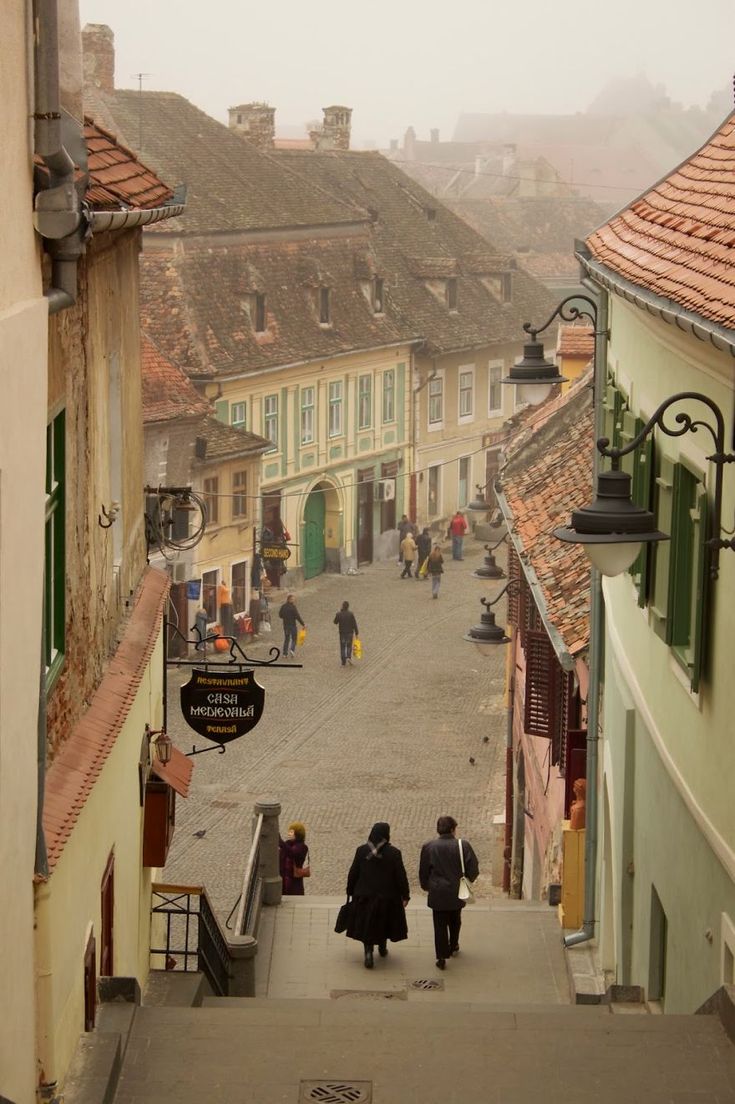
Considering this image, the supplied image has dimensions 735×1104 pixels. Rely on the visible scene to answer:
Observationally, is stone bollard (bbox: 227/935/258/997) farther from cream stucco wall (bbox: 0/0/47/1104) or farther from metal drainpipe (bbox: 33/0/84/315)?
metal drainpipe (bbox: 33/0/84/315)

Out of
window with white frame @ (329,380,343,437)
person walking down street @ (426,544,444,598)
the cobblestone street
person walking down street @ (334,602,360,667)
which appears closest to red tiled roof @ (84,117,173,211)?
the cobblestone street

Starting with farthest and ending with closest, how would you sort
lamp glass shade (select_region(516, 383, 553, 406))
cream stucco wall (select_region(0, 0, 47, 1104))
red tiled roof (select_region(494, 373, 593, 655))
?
red tiled roof (select_region(494, 373, 593, 655)), lamp glass shade (select_region(516, 383, 553, 406)), cream stucco wall (select_region(0, 0, 47, 1104))

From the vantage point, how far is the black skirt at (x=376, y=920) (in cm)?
1608

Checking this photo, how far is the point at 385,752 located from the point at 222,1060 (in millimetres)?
19907

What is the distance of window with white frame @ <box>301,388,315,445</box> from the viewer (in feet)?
141

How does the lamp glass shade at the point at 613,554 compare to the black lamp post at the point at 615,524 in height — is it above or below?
below

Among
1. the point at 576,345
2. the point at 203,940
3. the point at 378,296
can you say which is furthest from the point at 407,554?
the point at 203,940

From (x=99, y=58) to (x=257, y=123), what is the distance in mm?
8935

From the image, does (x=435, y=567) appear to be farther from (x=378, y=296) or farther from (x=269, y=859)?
(x=269, y=859)

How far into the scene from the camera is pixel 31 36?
27.5 feet

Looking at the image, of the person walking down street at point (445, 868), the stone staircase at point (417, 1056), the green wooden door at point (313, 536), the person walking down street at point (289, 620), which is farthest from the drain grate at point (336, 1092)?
the green wooden door at point (313, 536)

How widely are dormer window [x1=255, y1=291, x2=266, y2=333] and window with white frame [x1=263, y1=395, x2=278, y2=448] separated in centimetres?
152

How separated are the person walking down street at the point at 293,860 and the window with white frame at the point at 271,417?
22.3 metres

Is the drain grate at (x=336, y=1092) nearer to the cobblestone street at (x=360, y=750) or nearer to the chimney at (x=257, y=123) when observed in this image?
the cobblestone street at (x=360, y=750)
